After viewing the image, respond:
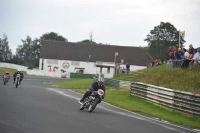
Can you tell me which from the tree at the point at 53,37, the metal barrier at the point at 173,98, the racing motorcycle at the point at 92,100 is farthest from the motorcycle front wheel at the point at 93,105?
the tree at the point at 53,37

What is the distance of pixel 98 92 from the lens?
17688 millimetres

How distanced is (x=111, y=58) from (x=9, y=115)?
8239 cm

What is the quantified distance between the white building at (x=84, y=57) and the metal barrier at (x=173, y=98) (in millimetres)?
68483

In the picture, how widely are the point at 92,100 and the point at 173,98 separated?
543 cm

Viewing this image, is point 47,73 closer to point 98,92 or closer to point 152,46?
point 152,46

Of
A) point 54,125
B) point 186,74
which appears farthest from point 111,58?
point 54,125

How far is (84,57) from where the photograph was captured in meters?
96.4

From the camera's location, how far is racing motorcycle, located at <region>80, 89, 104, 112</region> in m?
17.7

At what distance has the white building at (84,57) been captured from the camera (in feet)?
314

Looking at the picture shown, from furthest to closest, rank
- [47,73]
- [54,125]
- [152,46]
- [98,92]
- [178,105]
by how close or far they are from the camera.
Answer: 1. [152,46]
2. [47,73]
3. [178,105]
4. [98,92]
5. [54,125]

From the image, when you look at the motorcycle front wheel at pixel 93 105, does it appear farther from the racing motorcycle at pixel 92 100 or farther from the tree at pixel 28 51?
the tree at pixel 28 51

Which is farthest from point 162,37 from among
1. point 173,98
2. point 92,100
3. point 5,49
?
point 92,100

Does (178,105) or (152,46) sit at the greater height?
(152,46)

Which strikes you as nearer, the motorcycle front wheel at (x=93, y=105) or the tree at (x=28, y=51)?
the motorcycle front wheel at (x=93, y=105)
